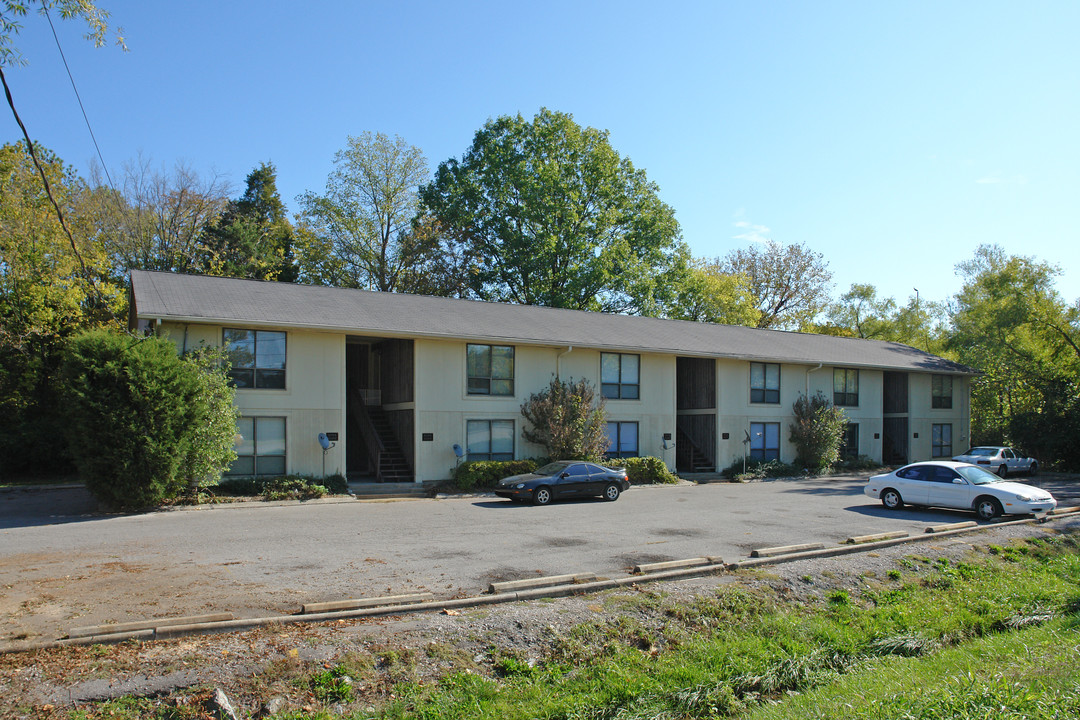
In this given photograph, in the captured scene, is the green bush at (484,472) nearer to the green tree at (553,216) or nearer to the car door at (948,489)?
the car door at (948,489)

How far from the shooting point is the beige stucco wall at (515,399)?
2448cm

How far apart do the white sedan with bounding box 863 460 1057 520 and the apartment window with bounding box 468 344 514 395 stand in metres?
11.8

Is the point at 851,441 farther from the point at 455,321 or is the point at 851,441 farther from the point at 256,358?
the point at 256,358

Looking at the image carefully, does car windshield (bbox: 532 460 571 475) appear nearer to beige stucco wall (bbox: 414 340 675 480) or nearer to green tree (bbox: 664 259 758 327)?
beige stucco wall (bbox: 414 340 675 480)

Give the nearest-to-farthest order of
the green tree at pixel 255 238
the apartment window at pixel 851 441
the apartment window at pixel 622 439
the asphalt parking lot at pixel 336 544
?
the asphalt parking lot at pixel 336 544 < the apartment window at pixel 622 439 < the apartment window at pixel 851 441 < the green tree at pixel 255 238

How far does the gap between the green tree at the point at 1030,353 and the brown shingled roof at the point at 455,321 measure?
11.2ft

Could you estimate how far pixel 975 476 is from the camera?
1850 cm

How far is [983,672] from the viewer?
8.30m

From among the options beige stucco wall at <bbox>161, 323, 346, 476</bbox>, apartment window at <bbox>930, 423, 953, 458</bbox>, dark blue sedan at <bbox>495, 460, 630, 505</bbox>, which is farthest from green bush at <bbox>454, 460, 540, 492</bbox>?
apartment window at <bbox>930, 423, 953, 458</bbox>

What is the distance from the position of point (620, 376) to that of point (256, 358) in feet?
43.2

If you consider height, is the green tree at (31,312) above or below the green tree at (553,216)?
below

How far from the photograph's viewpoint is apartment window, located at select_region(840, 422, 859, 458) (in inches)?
1372

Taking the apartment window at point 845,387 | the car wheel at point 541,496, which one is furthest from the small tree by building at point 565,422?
the apartment window at point 845,387

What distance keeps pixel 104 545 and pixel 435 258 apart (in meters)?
34.6
